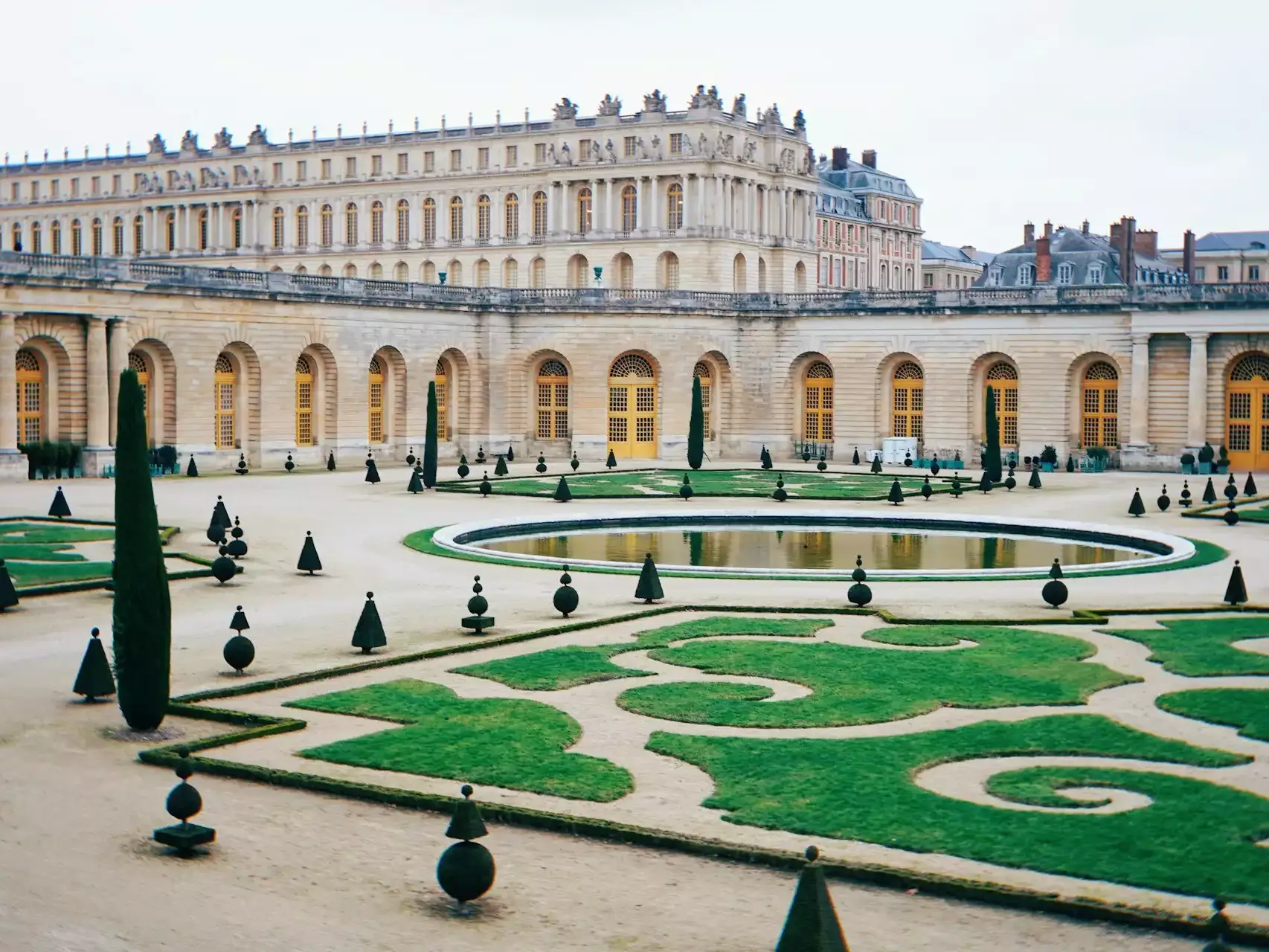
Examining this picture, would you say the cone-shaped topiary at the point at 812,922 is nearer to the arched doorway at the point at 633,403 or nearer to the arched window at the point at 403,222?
the arched doorway at the point at 633,403

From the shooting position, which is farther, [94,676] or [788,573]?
[788,573]

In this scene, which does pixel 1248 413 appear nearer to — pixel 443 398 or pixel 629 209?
pixel 443 398

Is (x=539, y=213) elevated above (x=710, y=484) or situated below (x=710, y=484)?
above

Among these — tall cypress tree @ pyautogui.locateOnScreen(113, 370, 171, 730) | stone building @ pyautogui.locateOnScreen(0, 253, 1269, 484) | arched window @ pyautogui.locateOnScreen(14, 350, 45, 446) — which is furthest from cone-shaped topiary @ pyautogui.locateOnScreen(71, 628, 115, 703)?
arched window @ pyautogui.locateOnScreen(14, 350, 45, 446)

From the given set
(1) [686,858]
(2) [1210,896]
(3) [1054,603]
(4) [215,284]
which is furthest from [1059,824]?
(4) [215,284]

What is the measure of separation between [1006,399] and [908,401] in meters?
4.17

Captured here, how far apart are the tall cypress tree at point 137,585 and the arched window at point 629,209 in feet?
242

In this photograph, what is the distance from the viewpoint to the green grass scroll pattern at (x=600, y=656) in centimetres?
1975

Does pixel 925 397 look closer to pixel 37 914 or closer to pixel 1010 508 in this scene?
pixel 1010 508

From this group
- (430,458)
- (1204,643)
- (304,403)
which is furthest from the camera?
(304,403)

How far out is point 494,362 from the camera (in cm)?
6619

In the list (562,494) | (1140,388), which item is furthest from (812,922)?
(1140,388)

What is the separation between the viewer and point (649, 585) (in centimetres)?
2600

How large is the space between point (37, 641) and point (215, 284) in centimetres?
3532
